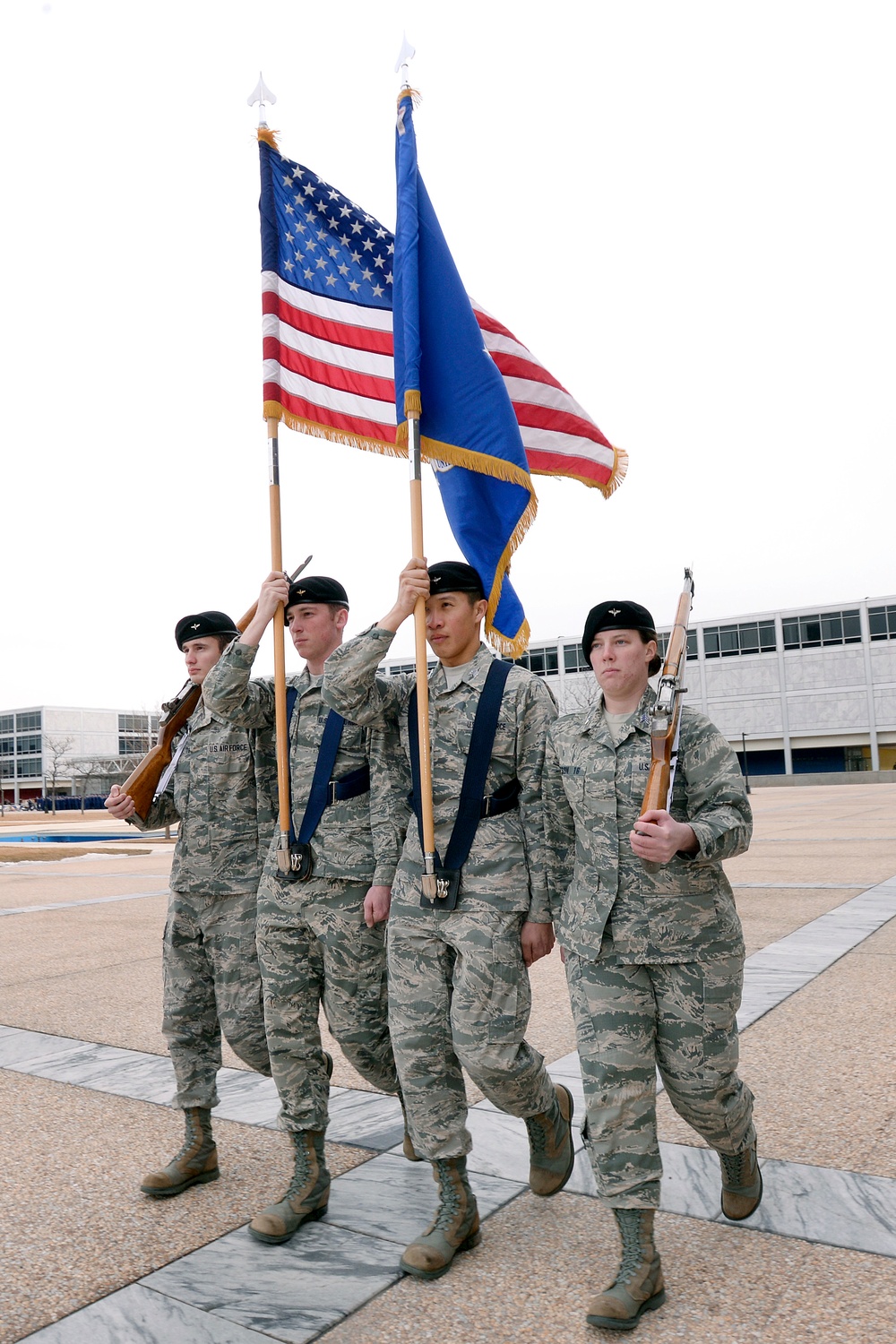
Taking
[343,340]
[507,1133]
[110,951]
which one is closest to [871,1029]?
[507,1133]

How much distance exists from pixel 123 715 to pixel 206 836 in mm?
116760

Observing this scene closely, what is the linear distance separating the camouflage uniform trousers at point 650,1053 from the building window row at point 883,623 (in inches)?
2443

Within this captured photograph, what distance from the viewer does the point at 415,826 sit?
3.59m

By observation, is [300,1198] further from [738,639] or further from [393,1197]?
[738,639]

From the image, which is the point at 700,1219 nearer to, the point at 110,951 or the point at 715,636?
the point at 110,951

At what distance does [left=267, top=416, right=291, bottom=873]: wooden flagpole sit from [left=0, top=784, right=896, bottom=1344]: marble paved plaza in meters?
1.25

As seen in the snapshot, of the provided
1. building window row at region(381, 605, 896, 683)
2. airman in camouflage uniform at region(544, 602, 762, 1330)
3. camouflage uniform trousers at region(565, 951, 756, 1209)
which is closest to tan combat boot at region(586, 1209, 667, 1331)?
airman in camouflage uniform at region(544, 602, 762, 1330)

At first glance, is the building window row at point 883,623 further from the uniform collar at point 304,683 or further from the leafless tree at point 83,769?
the leafless tree at point 83,769

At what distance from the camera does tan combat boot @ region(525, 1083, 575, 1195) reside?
3.41m

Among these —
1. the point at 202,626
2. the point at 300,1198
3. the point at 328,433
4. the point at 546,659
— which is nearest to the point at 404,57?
the point at 328,433

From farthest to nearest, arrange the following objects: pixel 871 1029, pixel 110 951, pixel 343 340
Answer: pixel 110 951
pixel 871 1029
pixel 343 340

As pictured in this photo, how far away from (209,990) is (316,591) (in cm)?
166

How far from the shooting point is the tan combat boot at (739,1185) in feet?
10.5

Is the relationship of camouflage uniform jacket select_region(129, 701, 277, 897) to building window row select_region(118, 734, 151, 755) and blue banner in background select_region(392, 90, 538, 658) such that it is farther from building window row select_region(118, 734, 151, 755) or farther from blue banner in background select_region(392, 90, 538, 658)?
building window row select_region(118, 734, 151, 755)
